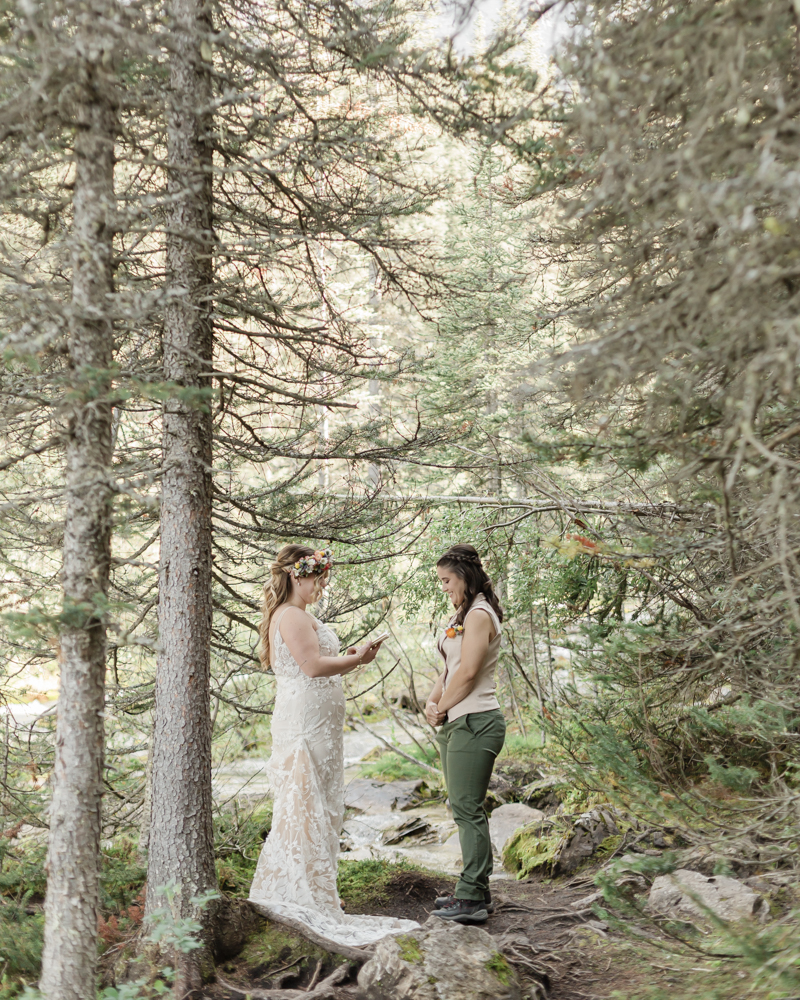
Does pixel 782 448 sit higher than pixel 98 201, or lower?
lower

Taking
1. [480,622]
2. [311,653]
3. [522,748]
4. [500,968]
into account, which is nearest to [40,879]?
[311,653]

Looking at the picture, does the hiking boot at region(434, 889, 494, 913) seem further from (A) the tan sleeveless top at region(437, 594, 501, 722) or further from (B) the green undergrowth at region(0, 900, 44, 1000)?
(B) the green undergrowth at region(0, 900, 44, 1000)

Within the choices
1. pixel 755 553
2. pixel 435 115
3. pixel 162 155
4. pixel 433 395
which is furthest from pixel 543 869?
pixel 433 395

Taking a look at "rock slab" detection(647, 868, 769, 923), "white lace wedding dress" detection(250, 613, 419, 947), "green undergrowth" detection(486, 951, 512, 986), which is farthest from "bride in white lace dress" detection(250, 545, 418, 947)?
"rock slab" detection(647, 868, 769, 923)

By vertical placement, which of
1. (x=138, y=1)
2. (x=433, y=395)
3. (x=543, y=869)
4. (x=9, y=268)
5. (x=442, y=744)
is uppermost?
(x=433, y=395)

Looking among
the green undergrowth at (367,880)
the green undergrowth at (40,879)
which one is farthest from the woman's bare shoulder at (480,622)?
the green undergrowth at (40,879)

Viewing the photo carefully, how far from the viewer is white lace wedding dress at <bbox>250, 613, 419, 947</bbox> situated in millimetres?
4945

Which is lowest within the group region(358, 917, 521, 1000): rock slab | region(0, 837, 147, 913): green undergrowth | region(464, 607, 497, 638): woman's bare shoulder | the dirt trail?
the dirt trail

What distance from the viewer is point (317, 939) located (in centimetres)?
442

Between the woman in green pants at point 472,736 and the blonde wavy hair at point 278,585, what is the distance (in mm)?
1066

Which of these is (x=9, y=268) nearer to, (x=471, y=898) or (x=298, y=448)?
(x=298, y=448)

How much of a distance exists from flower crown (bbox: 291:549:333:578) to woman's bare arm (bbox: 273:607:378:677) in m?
0.29

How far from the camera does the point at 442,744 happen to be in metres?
5.41

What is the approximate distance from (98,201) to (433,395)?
1108cm
